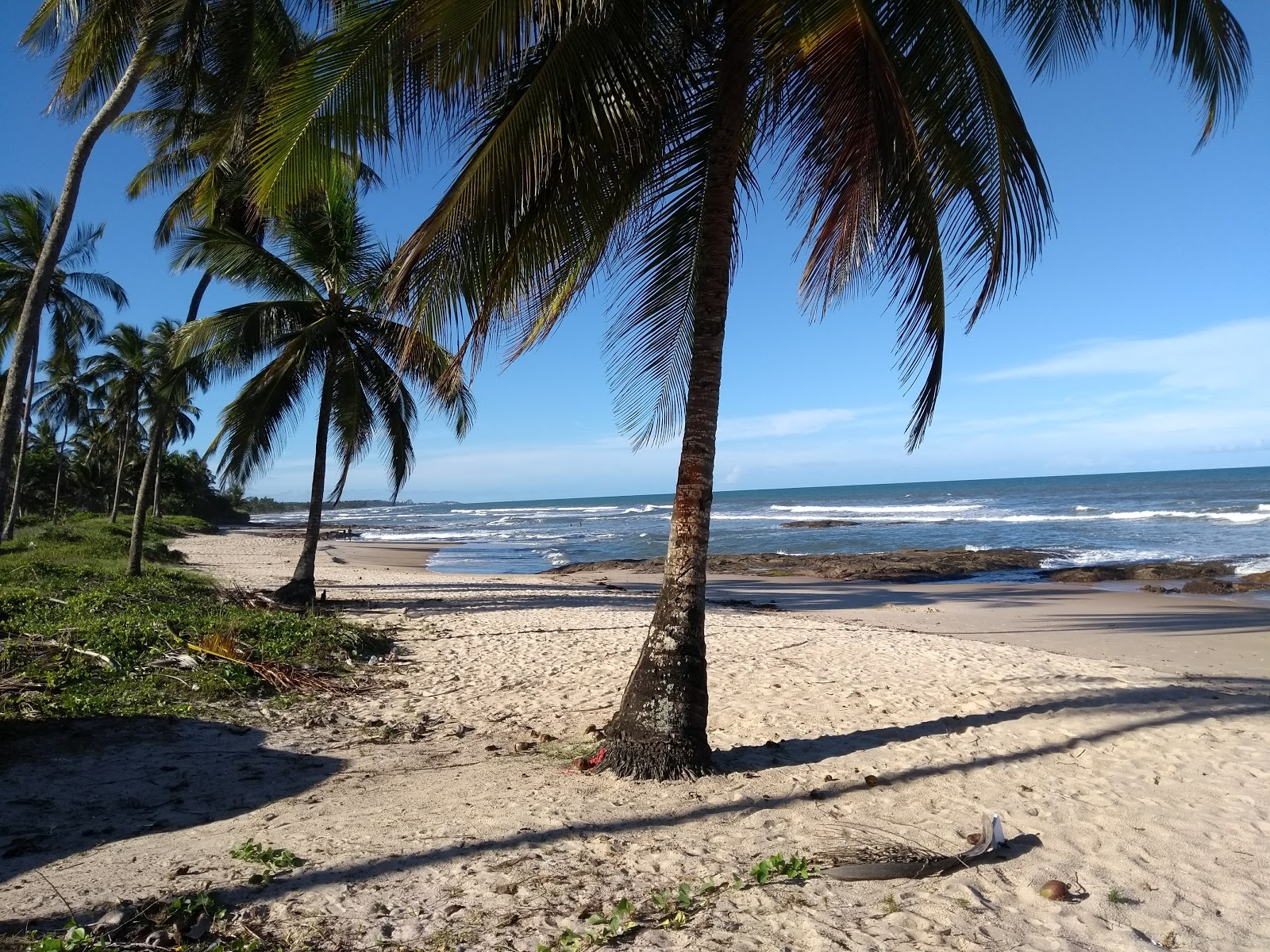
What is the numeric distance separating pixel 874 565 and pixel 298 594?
54.0 ft

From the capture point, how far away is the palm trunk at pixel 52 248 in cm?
778

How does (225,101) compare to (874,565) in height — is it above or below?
above

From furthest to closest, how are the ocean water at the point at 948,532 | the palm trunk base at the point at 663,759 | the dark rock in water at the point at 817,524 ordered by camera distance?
the dark rock in water at the point at 817,524
the ocean water at the point at 948,532
the palm trunk base at the point at 663,759

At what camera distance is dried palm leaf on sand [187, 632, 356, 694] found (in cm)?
666

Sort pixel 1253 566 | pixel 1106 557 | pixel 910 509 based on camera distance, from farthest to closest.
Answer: pixel 910 509, pixel 1106 557, pixel 1253 566

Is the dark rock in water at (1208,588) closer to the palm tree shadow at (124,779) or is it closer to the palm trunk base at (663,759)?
the palm trunk base at (663,759)

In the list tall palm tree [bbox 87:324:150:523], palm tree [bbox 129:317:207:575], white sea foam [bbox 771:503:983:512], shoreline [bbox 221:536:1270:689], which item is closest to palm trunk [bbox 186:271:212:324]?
palm tree [bbox 129:317:207:575]

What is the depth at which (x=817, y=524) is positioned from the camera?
43688mm

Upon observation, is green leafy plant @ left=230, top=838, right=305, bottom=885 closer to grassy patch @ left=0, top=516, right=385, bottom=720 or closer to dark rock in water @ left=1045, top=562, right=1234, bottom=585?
grassy patch @ left=0, top=516, right=385, bottom=720

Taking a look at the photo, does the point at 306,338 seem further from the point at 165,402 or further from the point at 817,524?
the point at 817,524

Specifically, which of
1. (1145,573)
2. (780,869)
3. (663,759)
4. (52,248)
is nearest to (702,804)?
(663,759)

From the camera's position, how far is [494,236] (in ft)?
14.5

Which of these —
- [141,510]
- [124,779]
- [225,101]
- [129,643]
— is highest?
[225,101]

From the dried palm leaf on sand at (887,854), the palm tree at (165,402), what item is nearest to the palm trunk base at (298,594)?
the palm tree at (165,402)
